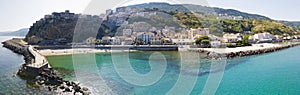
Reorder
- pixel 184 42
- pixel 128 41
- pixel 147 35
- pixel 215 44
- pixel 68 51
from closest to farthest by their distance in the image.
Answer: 1. pixel 68 51
2. pixel 215 44
3. pixel 184 42
4. pixel 128 41
5. pixel 147 35

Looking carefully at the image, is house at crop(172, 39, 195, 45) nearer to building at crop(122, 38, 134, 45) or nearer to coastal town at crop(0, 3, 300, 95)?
coastal town at crop(0, 3, 300, 95)

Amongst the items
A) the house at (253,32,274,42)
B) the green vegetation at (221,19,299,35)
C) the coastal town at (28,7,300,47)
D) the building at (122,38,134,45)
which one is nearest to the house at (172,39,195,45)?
the coastal town at (28,7,300,47)

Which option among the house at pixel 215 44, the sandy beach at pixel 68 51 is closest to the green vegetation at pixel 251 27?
the house at pixel 215 44

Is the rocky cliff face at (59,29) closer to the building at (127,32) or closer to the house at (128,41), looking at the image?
the building at (127,32)

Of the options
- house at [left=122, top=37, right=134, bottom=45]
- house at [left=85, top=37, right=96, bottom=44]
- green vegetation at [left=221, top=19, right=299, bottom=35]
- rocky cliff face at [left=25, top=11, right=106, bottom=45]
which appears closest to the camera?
house at [left=122, top=37, right=134, bottom=45]

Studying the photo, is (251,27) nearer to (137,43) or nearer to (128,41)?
(137,43)

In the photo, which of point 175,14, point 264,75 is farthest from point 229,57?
point 175,14

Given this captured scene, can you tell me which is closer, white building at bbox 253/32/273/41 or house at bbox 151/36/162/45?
house at bbox 151/36/162/45

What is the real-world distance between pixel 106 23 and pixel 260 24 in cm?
3711

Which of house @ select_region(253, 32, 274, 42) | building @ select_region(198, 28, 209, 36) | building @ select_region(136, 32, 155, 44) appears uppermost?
building @ select_region(198, 28, 209, 36)

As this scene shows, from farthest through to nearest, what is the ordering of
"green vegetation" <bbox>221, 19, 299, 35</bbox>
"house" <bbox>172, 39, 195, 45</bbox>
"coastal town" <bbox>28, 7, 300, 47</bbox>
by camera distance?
"green vegetation" <bbox>221, 19, 299, 35</bbox>
"coastal town" <bbox>28, 7, 300, 47</bbox>
"house" <bbox>172, 39, 195, 45</bbox>

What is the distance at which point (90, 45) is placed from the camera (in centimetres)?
3634

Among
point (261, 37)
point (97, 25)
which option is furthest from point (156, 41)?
point (261, 37)

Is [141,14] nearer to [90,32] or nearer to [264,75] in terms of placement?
[90,32]
